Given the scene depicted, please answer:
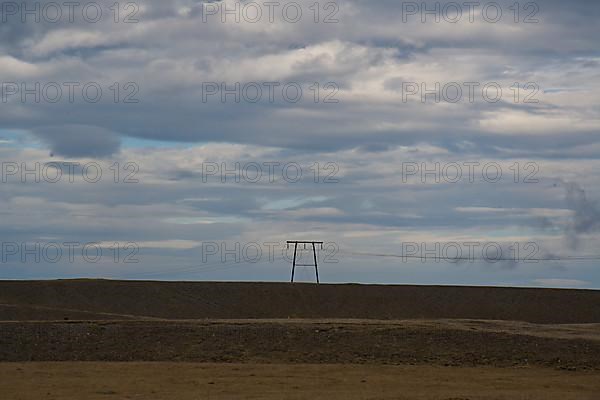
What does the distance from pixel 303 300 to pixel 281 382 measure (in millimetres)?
29398

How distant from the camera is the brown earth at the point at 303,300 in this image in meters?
51.2

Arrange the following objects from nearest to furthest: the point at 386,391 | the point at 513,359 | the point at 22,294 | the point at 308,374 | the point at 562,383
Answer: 1. the point at 386,391
2. the point at 562,383
3. the point at 308,374
4. the point at 513,359
5. the point at 22,294

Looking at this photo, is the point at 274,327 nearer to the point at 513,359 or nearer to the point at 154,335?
the point at 154,335

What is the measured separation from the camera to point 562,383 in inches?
1011

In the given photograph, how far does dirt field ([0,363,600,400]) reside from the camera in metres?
23.2

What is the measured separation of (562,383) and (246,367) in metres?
9.42

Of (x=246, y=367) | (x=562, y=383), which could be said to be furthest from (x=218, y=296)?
(x=562, y=383)

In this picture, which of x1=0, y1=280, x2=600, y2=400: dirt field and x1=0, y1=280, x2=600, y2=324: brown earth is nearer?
x1=0, y1=280, x2=600, y2=400: dirt field

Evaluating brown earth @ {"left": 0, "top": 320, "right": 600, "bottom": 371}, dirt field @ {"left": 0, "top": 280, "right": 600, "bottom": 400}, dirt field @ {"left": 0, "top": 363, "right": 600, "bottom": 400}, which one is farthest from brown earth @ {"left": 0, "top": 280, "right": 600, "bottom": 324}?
dirt field @ {"left": 0, "top": 363, "right": 600, "bottom": 400}

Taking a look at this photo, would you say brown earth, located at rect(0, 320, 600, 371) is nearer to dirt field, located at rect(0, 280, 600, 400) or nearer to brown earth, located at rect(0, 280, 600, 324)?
dirt field, located at rect(0, 280, 600, 400)

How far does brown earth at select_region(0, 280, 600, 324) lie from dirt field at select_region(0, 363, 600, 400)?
859 inches

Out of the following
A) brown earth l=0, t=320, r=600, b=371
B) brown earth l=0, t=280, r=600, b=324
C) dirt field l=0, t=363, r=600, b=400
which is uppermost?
brown earth l=0, t=280, r=600, b=324

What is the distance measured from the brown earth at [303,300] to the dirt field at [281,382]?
21820 millimetres

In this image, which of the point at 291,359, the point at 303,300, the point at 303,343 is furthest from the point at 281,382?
the point at 303,300
